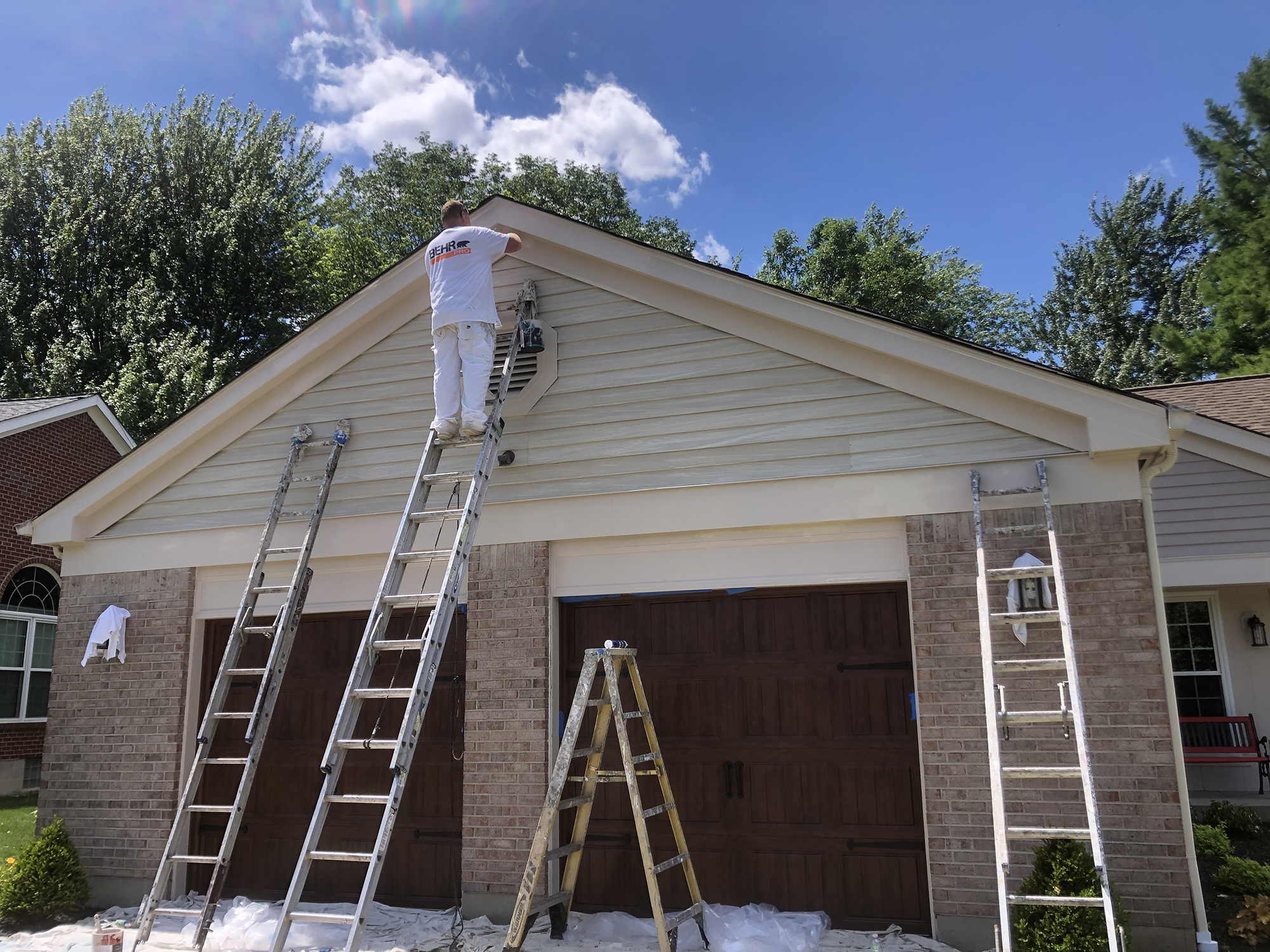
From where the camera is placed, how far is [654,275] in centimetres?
700

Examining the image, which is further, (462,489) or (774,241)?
(774,241)

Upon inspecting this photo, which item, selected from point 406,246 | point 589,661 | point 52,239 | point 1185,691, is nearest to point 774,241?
point 406,246

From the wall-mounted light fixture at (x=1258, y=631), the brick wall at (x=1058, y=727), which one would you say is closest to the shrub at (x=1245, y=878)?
the brick wall at (x=1058, y=727)

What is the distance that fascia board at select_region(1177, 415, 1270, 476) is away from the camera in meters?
10.6

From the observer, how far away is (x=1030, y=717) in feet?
15.4

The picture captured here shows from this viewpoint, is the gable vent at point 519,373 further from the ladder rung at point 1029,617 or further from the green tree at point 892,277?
the green tree at point 892,277

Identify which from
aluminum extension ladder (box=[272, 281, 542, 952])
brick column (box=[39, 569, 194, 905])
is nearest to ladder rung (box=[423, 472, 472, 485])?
aluminum extension ladder (box=[272, 281, 542, 952])

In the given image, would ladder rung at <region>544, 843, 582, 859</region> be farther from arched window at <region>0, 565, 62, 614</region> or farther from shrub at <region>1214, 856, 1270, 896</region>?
arched window at <region>0, 565, 62, 614</region>

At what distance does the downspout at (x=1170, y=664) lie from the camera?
208 inches

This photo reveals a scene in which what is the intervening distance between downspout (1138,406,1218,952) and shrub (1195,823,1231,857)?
2.60 m

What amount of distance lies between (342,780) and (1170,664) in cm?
615

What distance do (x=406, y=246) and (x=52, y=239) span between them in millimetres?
10147

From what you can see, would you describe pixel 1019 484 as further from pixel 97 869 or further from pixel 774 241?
pixel 774 241

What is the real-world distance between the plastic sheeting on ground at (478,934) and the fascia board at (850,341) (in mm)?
3428
